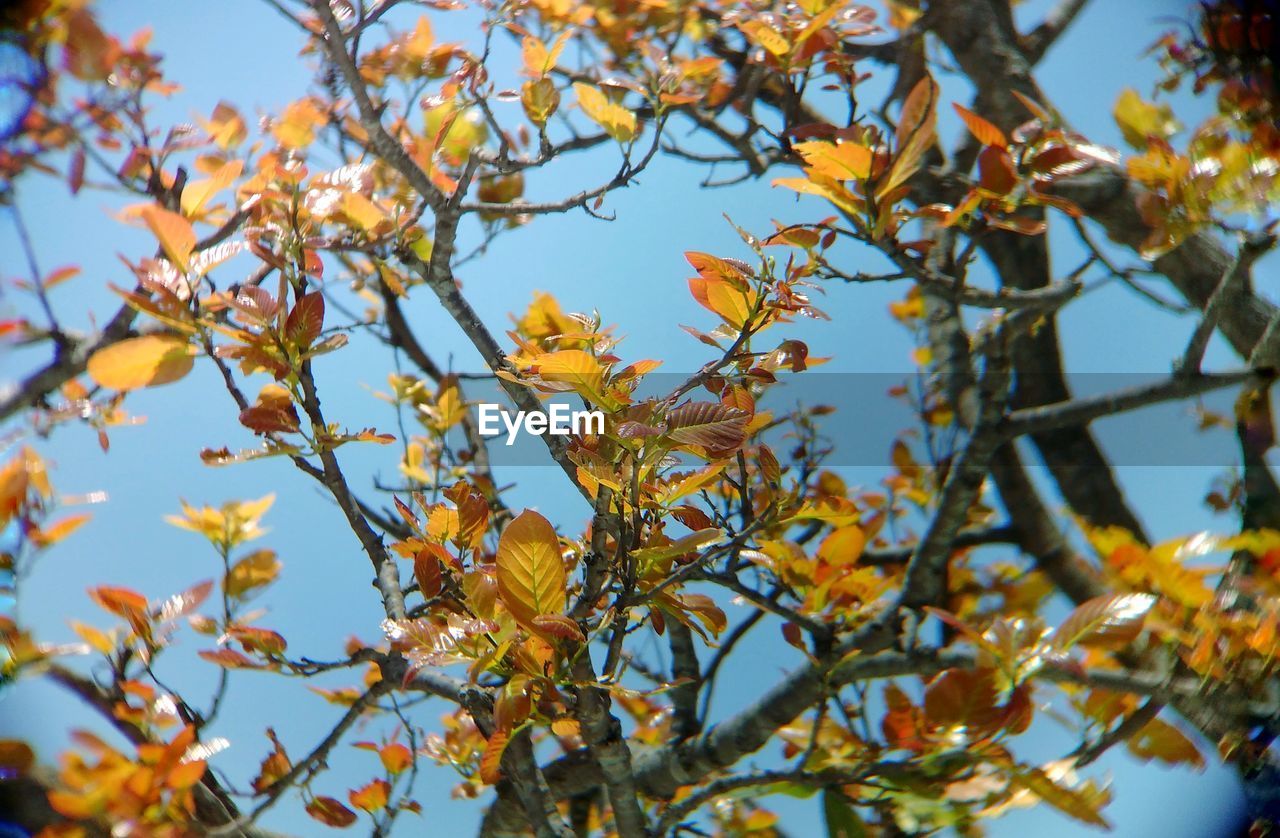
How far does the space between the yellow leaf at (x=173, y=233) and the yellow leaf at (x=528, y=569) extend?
265 mm

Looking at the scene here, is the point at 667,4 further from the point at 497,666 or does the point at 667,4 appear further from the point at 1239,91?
the point at 497,666

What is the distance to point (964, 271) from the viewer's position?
0.70 metres

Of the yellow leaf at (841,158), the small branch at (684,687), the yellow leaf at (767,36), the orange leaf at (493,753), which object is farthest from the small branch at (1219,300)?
the orange leaf at (493,753)

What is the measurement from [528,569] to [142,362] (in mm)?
263

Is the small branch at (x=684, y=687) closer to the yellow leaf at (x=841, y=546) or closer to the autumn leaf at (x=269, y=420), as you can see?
the yellow leaf at (x=841, y=546)

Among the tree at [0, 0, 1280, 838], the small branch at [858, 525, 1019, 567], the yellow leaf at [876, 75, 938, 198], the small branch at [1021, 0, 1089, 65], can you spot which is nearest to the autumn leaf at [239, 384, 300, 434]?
the tree at [0, 0, 1280, 838]

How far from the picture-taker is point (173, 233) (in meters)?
0.50

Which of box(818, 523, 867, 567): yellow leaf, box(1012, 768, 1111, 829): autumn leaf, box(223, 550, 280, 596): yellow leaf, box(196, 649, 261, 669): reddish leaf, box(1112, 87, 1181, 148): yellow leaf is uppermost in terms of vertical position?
box(1112, 87, 1181, 148): yellow leaf

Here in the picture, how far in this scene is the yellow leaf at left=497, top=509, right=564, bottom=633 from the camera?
46 centimetres

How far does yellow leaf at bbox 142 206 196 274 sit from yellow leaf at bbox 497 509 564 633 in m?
0.27

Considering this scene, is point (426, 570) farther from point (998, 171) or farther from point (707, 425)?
point (998, 171)

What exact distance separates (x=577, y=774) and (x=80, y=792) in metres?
0.45

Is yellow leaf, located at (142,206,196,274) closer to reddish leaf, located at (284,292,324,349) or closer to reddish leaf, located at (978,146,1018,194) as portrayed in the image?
reddish leaf, located at (284,292,324,349)

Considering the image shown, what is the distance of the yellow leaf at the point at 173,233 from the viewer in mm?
488
